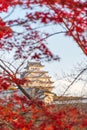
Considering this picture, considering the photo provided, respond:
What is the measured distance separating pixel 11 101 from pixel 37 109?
11.3 feet

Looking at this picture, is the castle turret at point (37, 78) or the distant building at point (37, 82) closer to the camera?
the distant building at point (37, 82)

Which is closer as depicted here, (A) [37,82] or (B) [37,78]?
(A) [37,82]

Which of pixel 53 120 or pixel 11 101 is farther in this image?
pixel 11 101

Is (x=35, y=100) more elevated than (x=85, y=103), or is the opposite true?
(x=35, y=100)

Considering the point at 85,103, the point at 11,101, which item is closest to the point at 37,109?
the point at 11,101

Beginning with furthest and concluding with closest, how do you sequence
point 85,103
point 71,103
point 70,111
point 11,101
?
point 85,103 → point 71,103 → point 11,101 → point 70,111

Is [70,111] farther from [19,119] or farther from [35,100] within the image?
[19,119]

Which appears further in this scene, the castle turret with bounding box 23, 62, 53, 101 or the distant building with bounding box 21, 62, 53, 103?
the castle turret with bounding box 23, 62, 53, 101

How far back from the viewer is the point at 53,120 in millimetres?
7988

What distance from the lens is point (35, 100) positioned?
8.78 meters

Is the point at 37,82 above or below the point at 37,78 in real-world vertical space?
above

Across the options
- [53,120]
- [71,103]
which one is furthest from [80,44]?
[71,103]

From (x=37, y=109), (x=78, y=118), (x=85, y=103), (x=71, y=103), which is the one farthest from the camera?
(x=85, y=103)

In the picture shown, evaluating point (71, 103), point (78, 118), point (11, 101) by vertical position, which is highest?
point (78, 118)
